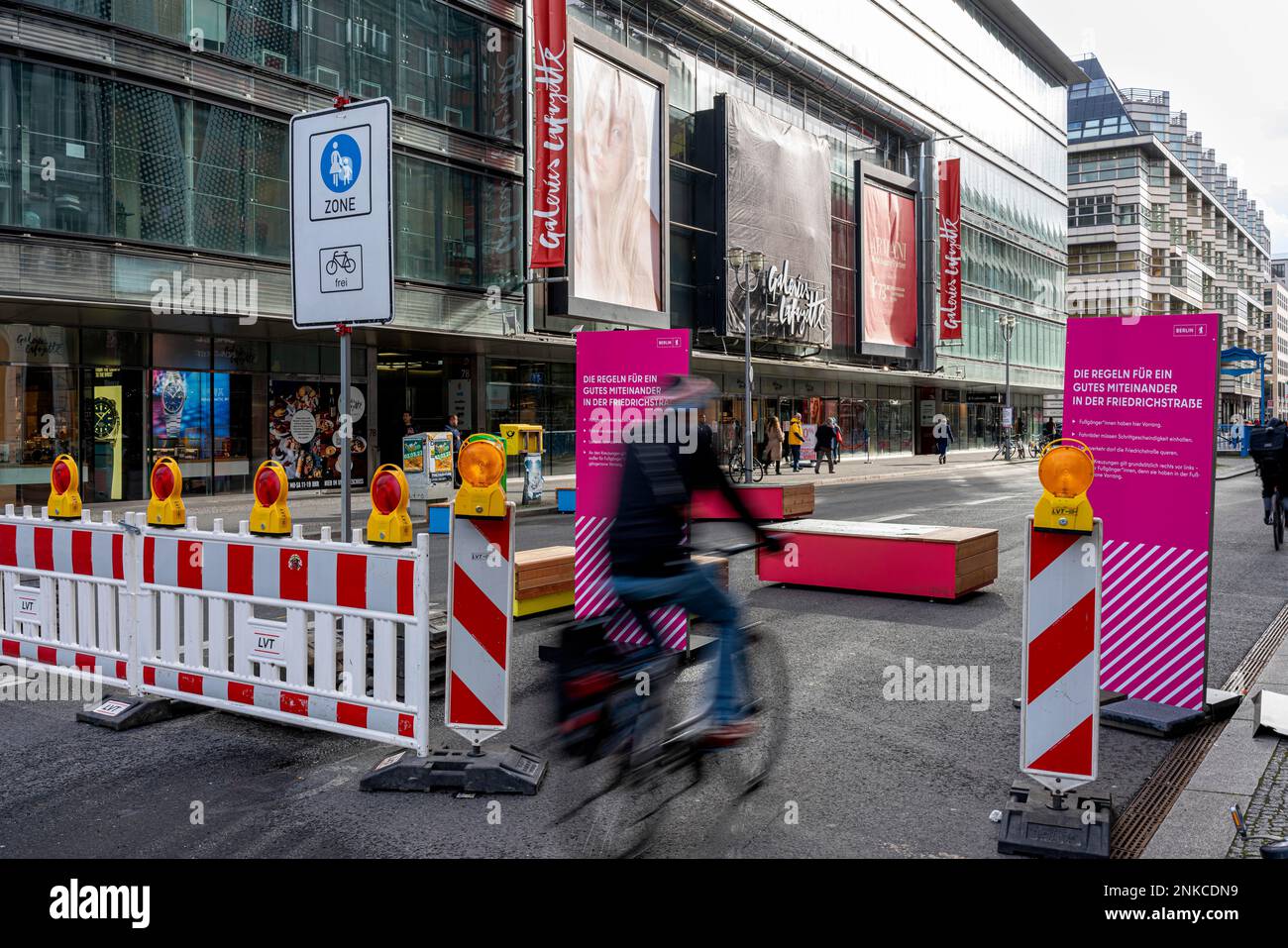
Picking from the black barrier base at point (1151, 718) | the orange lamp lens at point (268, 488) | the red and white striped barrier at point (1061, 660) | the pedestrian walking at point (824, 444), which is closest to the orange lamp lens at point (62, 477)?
the orange lamp lens at point (268, 488)

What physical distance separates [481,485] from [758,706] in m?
1.69

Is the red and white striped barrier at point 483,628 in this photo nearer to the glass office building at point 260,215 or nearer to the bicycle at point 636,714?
the bicycle at point 636,714

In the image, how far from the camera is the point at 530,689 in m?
6.81

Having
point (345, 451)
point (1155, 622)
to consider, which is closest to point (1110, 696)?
point (1155, 622)

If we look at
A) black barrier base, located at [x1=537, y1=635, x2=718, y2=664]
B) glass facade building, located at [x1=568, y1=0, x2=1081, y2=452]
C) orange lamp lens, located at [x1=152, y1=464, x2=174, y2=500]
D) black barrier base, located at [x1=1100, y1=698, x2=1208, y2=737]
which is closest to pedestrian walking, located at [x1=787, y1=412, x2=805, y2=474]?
glass facade building, located at [x1=568, y1=0, x2=1081, y2=452]

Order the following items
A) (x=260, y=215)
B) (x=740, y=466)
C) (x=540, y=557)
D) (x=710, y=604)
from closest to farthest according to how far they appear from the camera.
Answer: (x=710, y=604), (x=540, y=557), (x=260, y=215), (x=740, y=466)

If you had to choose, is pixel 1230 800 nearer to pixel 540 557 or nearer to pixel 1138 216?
pixel 540 557

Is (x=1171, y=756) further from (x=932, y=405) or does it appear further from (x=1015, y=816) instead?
(x=932, y=405)

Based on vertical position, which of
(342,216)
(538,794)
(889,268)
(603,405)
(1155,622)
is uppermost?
(889,268)

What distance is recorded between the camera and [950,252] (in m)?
52.2

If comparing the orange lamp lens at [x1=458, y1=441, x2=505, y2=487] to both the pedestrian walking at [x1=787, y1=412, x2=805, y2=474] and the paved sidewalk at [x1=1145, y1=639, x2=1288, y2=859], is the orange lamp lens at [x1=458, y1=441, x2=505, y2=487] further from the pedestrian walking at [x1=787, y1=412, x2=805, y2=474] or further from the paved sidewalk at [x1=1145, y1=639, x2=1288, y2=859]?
the pedestrian walking at [x1=787, y1=412, x2=805, y2=474]

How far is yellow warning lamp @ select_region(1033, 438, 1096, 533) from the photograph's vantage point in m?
4.40

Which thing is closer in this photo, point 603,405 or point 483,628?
point 483,628
